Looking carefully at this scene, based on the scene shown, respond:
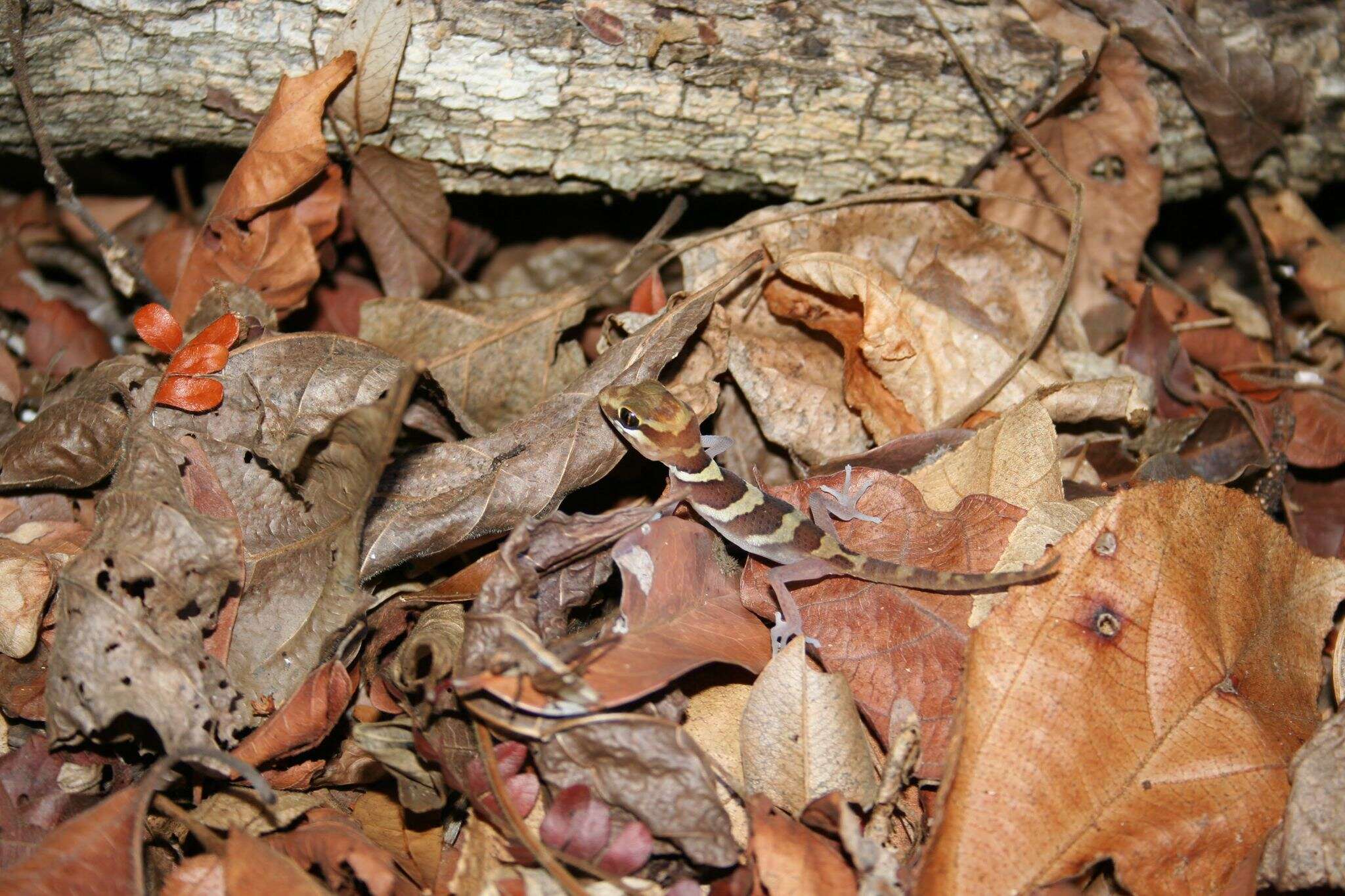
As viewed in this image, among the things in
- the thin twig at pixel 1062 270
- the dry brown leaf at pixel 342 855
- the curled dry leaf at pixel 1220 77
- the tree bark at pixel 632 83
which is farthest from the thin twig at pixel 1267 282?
the dry brown leaf at pixel 342 855

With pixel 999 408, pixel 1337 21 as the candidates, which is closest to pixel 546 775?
pixel 999 408

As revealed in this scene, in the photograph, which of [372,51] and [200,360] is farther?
[372,51]

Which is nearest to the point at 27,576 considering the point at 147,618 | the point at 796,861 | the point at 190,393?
the point at 147,618

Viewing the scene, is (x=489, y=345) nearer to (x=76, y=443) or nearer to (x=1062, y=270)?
(x=76, y=443)

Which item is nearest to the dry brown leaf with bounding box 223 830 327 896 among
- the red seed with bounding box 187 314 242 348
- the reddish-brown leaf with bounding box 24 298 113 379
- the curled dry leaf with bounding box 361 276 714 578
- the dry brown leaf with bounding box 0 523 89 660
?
the curled dry leaf with bounding box 361 276 714 578

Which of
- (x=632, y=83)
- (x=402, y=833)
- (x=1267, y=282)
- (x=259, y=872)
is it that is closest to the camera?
(x=259, y=872)

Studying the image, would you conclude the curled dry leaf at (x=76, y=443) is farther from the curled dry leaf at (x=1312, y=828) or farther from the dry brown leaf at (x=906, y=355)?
the curled dry leaf at (x=1312, y=828)

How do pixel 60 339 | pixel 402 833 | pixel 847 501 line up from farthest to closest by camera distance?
pixel 60 339 < pixel 847 501 < pixel 402 833
